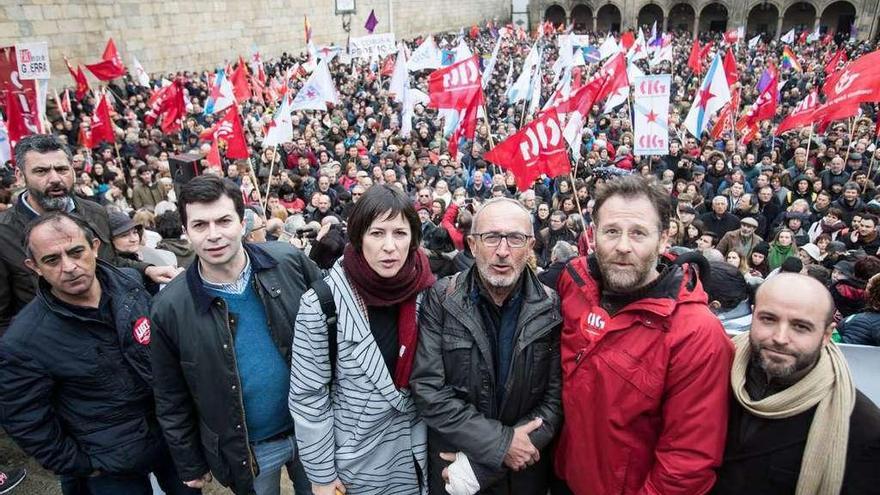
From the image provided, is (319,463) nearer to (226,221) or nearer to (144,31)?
(226,221)

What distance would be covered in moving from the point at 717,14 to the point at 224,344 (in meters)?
49.4

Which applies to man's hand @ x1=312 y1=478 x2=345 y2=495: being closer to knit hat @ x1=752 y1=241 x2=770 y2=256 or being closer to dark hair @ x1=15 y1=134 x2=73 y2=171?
dark hair @ x1=15 y1=134 x2=73 y2=171

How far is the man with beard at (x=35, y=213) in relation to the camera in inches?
104

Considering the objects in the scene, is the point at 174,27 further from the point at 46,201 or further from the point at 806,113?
the point at 806,113

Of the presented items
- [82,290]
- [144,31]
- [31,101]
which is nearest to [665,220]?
[82,290]

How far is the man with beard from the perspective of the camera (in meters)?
2.63

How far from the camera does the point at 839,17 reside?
3834 cm

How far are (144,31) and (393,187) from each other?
1865cm

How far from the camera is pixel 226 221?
79.4 inches

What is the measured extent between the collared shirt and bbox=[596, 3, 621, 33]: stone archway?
48453 millimetres

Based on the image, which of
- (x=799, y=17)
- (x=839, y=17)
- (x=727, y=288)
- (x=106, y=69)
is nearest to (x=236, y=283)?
(x=727, y=288)

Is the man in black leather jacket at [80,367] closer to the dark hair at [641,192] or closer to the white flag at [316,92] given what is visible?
the dark hair at [641,192]

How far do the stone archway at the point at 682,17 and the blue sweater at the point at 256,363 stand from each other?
48.5 meters

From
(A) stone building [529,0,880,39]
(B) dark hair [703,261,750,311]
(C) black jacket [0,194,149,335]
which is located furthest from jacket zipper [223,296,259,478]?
Result: (A) stone building [529,0,880,39]
